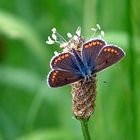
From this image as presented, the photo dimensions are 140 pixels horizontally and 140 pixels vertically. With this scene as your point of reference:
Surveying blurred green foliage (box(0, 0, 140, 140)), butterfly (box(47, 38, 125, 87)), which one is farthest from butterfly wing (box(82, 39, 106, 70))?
blurred green foliage (box(0, 0, 140, 140))

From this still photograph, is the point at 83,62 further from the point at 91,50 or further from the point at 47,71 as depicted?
the point at 47,71

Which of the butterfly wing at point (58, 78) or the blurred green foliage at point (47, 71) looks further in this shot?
the blurred green foliage at point (47, 71)

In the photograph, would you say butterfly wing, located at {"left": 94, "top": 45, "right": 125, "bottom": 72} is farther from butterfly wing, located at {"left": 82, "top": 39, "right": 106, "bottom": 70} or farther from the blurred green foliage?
the blurred green foliage

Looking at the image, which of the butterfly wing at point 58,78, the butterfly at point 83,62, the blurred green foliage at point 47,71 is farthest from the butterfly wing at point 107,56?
the blurred green foliage at point 47,71

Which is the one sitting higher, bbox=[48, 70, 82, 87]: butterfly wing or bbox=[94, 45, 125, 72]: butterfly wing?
bbox=[94, 45, 125, 72]: butterfly wing

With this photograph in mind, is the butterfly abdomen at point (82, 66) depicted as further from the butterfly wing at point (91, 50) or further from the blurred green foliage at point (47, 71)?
the blurred green foliage at point (47, 71)

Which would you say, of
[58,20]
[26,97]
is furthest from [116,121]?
[26,97]

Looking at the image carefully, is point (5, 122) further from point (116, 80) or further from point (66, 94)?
point (116, 80)
